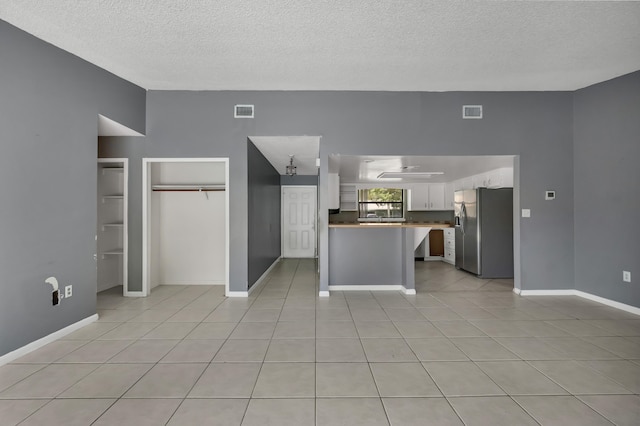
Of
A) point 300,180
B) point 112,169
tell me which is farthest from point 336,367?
point 300,180

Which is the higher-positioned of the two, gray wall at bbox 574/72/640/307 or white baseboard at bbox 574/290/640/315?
gray wall at bbox 574/72/640/307

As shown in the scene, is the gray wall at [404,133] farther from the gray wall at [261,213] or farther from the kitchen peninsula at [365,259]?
the kitchen peninsula at [365,259]

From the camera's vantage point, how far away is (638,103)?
3686mm

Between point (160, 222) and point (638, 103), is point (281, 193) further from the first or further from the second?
point (638, 103)

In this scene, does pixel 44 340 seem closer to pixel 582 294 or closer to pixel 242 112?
pixel 242 112

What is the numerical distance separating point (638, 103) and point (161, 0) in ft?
17.1

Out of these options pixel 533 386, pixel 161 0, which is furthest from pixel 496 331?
pixel 161 0

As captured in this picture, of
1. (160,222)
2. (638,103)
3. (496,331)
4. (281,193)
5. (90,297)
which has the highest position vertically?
(638,103)

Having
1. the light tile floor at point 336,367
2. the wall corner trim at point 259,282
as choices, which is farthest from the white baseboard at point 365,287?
the wall corner trim at point 259,282

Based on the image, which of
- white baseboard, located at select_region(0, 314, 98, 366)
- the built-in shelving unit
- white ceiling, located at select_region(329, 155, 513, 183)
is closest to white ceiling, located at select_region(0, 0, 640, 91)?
white ceiling, located at select_region(329, 155, 513, 183)

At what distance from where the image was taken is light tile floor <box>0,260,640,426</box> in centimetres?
181

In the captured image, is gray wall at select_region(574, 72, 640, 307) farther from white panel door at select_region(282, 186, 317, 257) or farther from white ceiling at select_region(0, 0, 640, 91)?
white panel door at select_region(282, 186, 317, 257)

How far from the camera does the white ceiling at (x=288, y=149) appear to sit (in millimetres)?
4548

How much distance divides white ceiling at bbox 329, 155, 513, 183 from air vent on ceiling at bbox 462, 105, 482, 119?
1.91ft
